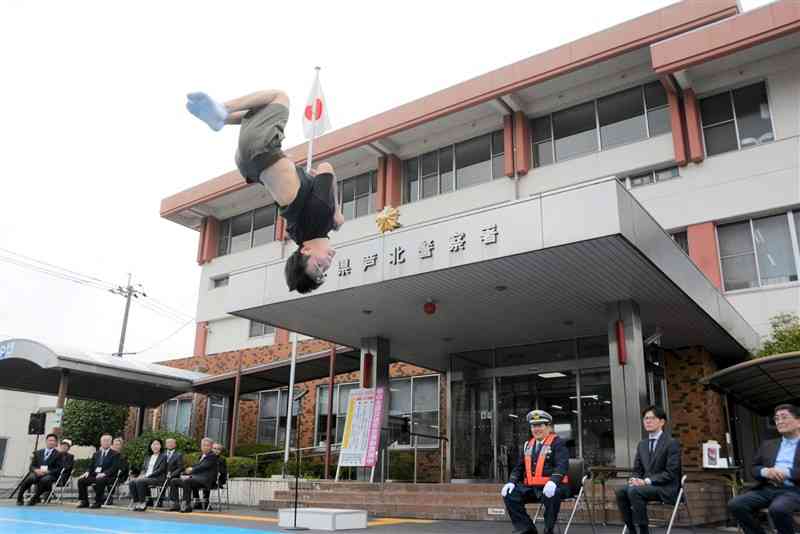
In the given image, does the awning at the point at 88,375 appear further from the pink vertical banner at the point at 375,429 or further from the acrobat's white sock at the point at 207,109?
the acrobat's white sock at the point at 207,109

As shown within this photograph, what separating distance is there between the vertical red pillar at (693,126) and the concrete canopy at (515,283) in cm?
406

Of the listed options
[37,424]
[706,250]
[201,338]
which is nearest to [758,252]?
[706,250]

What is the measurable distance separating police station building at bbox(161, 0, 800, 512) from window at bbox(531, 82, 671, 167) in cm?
5

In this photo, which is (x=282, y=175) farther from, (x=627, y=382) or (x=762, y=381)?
(x=762, y=381)

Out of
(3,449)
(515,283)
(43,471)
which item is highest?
(515,283)

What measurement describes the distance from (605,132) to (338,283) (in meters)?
9.48

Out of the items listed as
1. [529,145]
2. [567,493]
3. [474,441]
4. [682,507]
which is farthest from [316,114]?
[529,145]

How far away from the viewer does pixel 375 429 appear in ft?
42.4

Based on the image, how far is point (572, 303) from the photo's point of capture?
35.9ft

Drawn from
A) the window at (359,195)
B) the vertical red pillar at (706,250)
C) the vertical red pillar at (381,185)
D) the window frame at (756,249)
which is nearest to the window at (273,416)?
the window at (359,195)

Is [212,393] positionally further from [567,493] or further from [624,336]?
[567,493]

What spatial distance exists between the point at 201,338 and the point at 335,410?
6.75 metres

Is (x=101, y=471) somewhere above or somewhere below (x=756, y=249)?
below

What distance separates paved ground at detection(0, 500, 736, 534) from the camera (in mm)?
7987
